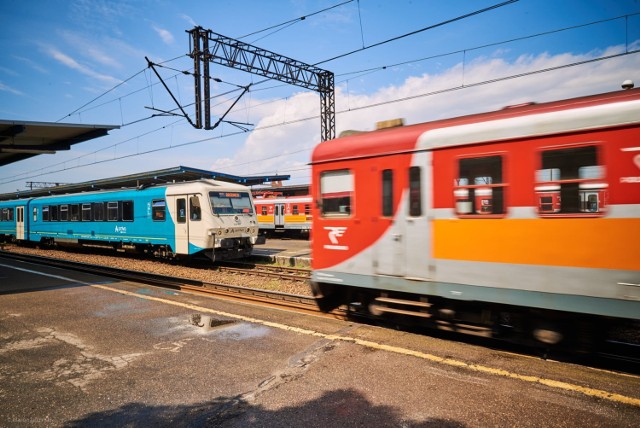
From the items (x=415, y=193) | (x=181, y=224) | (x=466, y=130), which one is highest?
(x=466, y=130)

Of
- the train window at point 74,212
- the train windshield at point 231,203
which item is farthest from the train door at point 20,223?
the train windshield at point 231,203

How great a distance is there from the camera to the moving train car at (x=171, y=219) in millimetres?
13469

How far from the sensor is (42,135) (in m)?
16.5

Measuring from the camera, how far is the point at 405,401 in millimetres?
4062

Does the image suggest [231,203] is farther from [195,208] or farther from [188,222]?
[188,222]

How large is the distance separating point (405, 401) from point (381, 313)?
2.24 meters

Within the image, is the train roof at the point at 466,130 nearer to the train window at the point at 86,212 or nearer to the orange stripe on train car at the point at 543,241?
the orange stripe on train car at the point at 543,241

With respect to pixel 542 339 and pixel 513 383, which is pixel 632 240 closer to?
pixel 542 339

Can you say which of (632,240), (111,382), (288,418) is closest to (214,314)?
(111,382)

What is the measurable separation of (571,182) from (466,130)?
4.84ft

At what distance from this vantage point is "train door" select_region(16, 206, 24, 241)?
79.8 ft

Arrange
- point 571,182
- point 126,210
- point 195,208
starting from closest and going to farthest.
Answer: point 571,182 < point 195,208 < point 126,210

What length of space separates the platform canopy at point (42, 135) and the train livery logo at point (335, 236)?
45.4ft

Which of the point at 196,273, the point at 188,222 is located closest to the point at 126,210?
the point at 188,222
